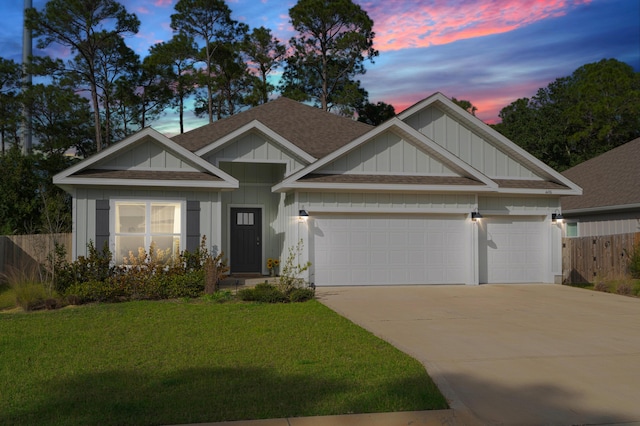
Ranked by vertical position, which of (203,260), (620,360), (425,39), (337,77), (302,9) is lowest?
(620,360)

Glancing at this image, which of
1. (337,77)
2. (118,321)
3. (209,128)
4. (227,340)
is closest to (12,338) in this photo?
(118,321)

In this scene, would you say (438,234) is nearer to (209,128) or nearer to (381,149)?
(381,149)

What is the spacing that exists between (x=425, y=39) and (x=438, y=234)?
7.03 meters

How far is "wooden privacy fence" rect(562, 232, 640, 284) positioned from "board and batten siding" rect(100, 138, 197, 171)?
12.2 metres

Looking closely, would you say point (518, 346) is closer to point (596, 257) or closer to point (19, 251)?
point (596, 257)

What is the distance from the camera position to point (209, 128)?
2152cm

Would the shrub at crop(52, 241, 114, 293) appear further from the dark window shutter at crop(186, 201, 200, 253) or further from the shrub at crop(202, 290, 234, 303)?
the shrub at crop(202, 290, 234, 303)

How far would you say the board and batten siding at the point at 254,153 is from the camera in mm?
17609

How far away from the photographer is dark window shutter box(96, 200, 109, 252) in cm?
1484

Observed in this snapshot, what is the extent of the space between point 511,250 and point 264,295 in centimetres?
861

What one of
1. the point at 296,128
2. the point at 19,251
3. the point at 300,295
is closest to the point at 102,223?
the point at 300,295

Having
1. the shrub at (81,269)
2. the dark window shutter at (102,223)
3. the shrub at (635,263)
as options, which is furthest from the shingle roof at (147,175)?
the shrub at (635,263)

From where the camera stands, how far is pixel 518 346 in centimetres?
896

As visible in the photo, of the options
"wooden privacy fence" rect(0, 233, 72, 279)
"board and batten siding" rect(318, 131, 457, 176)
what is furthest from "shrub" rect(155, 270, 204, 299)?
"wooden privacy fence" rect(0, 233, 72, 279)
